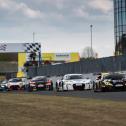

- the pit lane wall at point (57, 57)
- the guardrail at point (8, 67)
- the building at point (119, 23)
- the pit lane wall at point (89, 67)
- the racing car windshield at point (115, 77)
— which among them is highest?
the building at point (119, 23)

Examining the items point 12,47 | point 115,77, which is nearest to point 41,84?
point 115,77

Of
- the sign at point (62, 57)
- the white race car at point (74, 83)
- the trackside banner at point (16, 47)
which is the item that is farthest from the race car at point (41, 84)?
the sign at point (62, 57)

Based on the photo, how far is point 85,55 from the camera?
6358 inches

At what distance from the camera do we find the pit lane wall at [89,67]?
45681 mm

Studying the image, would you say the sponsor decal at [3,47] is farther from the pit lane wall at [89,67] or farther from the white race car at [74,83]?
the white race car at [74,83]

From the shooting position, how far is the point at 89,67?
175 ft

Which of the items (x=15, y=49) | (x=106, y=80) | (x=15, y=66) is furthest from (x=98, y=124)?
(x=15, y=66)

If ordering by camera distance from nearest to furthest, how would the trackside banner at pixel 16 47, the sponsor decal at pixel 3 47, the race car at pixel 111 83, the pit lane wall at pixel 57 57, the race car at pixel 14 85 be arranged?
the race car at pixel 111 83 → the race car at pixel 14 85 → the trackside banner at pixel 16 47 → the sponsor decal at pixel 3 47 → the pit lane wall at pixel 57 57

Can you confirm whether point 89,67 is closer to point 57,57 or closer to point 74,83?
point 74,83

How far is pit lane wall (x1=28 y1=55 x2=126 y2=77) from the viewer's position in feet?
150

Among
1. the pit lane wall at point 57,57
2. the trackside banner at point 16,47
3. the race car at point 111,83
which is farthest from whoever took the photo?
the pit lane wall at point 57,57

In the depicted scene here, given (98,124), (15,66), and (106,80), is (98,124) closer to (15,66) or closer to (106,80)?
(106,80)

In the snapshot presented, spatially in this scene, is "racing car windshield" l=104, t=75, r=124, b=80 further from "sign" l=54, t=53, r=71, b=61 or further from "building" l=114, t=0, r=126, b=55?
"sign" l=54, t=53, r=71, b=61

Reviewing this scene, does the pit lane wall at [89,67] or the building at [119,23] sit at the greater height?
the building at [119,23]
